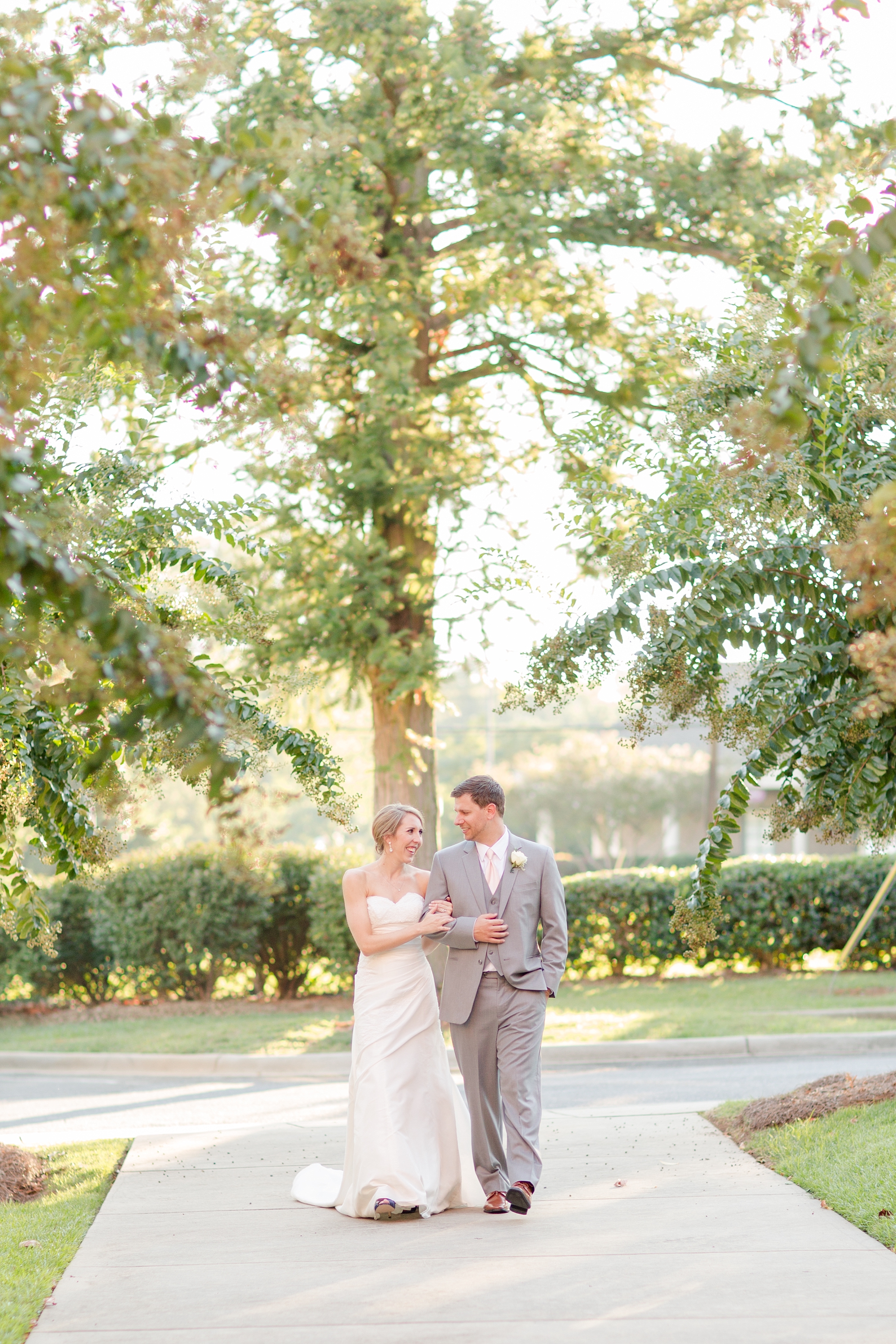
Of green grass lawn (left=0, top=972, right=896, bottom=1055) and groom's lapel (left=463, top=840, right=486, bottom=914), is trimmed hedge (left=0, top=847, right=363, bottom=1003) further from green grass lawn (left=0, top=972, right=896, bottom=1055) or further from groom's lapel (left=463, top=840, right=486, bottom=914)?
groom's lapel (left=463, top=840, right=486, bottom=914)

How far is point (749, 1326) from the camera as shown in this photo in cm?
438

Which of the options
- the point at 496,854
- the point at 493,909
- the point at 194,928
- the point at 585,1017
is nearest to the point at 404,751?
the point at 585,1017

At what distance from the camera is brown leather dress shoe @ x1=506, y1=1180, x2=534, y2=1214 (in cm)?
589

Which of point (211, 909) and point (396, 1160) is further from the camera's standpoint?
point (211, 909)

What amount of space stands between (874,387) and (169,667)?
497cm

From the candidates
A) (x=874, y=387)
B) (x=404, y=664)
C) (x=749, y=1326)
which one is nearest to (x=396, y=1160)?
(x=749, y=1326)

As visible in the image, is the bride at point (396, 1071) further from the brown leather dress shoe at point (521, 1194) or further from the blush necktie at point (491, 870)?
the brown leather dress shoe at point (521, 1194)

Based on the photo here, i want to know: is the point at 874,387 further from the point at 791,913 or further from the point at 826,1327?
the point at 791,913

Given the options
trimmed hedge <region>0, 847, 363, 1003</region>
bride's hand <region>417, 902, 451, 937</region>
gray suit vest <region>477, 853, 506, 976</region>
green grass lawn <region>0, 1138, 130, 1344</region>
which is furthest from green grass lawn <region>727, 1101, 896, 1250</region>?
trimmed hedge <region>0, 847, 363, 1003</region>

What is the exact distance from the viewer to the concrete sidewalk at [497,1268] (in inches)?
175

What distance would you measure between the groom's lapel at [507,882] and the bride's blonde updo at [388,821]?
478mm

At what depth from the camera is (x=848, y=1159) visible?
6.50 meters

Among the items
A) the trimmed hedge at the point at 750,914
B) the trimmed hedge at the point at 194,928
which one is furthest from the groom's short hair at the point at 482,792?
→ the trimmed hedge at the point at 750,914

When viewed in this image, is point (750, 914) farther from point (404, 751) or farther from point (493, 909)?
point (493, 909)
